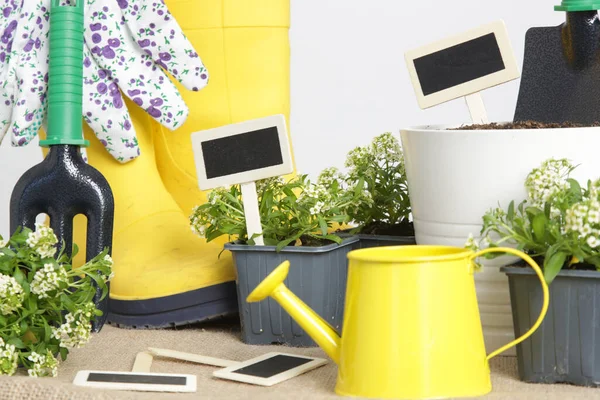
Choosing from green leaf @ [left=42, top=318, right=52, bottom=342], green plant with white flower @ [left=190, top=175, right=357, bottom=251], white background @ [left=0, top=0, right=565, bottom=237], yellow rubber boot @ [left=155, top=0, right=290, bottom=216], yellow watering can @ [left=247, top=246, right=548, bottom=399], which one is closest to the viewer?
yellow watering can @ [left=247, top=246, right=548, bottom=399]

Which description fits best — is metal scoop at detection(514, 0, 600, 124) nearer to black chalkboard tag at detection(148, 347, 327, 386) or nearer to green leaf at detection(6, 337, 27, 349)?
black chalkboard tag at detection(148, 347, 327, 386)

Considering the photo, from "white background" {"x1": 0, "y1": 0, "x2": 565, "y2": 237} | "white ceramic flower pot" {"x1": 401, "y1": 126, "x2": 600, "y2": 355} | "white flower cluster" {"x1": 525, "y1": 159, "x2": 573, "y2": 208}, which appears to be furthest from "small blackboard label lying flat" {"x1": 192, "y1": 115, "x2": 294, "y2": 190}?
"white background" {"x1": 0, "y1": 0, "x2": 565, "y2": 237}

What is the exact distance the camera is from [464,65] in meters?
0.90

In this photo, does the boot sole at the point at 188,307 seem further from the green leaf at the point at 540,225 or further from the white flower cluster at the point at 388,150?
the green leaf at the point at 540,225

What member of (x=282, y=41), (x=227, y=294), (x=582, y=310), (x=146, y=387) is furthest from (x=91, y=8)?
(x=582, y=310)

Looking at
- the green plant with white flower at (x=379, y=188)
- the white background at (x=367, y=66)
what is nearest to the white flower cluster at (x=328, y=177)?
the green plant with white flower at (x=379, y=188)

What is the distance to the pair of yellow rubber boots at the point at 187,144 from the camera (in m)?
0.99

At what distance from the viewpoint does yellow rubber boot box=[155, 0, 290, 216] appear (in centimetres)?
107

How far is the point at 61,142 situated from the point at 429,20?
1063 millimetres

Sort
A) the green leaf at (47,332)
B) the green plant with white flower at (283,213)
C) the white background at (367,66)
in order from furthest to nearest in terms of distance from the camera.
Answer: the white background at (367,66), the green plant with white flower at (283,213), the green leaf at (47,332)

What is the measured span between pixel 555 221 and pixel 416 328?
134 mm

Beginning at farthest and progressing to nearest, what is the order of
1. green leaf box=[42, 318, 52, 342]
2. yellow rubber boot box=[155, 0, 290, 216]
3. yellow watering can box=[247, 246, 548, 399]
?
1. yellow rubber boot box=[155, 0, 290, 216]
2. green leaf box=[42, 318, 52, 342]
3. yellow watering can box=[247, 246, 548, 399]

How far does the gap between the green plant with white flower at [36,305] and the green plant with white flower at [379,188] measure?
10.6 inches

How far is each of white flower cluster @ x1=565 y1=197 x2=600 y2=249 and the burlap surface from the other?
0.36ft
